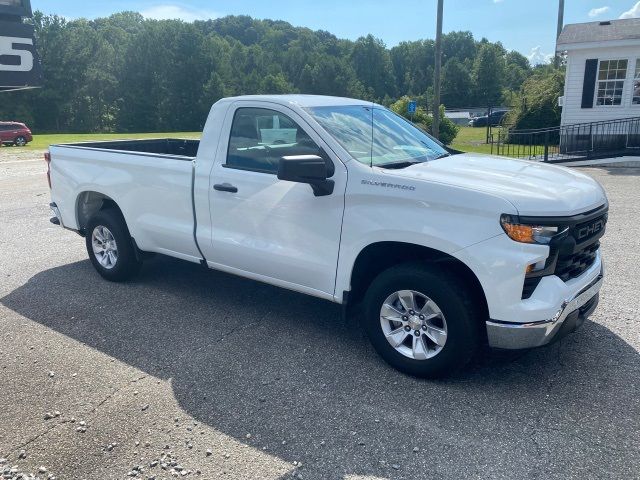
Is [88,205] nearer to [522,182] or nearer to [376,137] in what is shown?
[376,137]

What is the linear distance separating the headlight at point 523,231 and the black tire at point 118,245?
397cm

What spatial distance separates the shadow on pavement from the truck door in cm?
56

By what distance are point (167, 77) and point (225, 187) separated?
267 ft

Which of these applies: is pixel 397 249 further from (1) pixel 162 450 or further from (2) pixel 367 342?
(1) pixel 162 450

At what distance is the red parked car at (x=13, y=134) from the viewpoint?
35.3 m

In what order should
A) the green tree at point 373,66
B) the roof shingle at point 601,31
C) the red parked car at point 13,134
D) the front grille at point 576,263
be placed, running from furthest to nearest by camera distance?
the green tree at point 373,66, the red parked car at point 13,134, the roof shingle at point 601,31, the front grille at point 576,263

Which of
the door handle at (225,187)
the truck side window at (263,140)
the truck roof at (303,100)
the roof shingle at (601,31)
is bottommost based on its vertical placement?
the door handle at (225,187)

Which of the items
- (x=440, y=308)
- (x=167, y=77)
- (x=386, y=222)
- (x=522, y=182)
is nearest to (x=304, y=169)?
(x=386, y=222)

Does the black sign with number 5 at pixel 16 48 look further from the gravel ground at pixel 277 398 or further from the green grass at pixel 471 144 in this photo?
the green grass at pixel 471 144

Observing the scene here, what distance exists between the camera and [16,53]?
651 centimetres

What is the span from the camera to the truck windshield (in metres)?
4.40

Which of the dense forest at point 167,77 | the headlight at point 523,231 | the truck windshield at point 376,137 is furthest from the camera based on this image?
the dense forest at point 167,77

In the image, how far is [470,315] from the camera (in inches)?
147

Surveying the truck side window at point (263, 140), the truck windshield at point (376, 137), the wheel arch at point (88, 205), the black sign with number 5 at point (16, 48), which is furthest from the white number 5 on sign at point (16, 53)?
the truck windshield at point (376, 137)
